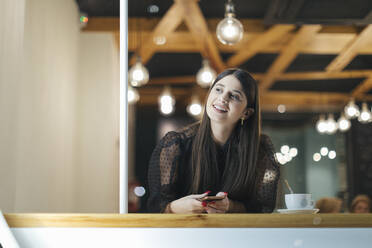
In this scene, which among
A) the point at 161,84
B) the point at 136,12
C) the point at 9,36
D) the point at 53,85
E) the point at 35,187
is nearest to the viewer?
the point at 9,36

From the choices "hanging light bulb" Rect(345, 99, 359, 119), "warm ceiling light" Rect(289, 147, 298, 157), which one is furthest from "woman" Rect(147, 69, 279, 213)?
"hanging light bulb" Rect(345, 99, 359, 119)

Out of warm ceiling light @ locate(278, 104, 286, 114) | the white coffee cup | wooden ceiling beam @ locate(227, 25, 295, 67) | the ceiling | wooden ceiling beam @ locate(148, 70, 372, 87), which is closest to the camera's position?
the white coffee cup

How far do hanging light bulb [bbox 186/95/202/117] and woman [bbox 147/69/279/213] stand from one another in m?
3.65

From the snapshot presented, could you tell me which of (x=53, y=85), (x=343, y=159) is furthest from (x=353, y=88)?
(x=53, y=85)

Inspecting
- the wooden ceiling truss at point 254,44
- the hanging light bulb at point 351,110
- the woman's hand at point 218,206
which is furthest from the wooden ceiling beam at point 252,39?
the woman's hand at point 218,206

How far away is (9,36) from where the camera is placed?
2527 millimetres

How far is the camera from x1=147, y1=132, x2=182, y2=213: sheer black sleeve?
7.22 ft

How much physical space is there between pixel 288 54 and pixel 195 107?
4.39 ft

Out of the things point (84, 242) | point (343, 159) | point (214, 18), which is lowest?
point (84, 242)

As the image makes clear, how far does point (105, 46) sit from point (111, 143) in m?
1.17

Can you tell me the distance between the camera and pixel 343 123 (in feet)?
22.0

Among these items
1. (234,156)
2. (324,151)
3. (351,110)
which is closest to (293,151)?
(324,151)

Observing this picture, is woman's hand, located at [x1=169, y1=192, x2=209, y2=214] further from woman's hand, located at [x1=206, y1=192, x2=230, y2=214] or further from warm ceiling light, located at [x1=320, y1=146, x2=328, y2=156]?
warm ceiling light, located at [x1=320, y1=146, x2=328, y2=156]

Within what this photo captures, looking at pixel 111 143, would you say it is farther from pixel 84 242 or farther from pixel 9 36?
pixel 84 242
